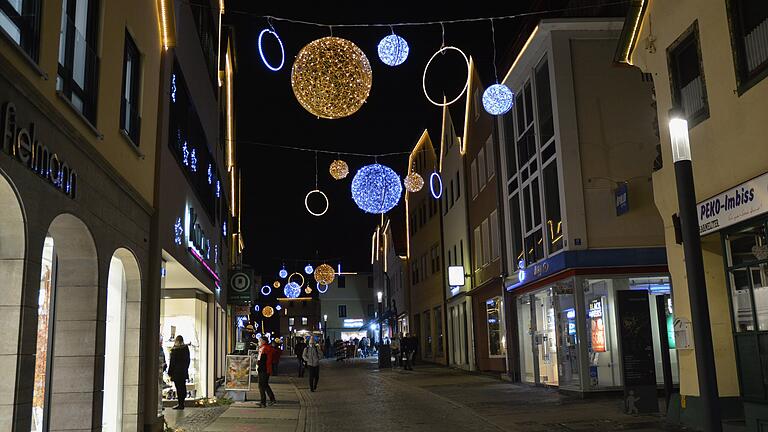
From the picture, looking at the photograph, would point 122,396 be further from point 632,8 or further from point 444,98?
point 444,98

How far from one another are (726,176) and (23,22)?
927 centimetres

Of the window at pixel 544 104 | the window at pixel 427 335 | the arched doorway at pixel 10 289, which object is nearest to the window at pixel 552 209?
the window at pixel 544 104

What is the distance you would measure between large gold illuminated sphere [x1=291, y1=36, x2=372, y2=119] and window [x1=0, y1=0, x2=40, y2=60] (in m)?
5.01

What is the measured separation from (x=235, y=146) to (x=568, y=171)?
24117mm

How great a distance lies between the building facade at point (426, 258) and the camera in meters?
36.9

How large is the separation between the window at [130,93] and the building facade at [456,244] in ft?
66.3

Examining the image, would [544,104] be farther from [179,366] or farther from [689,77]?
[179,366]

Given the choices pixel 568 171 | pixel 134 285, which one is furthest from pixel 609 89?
pixel 134 285

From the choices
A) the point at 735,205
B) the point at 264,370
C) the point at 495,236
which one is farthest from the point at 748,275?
the point at 495,236

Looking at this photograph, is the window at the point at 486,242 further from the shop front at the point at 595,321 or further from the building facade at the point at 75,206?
the building facade at the point at 75,206

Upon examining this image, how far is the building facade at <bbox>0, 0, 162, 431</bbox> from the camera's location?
6266 millimetres

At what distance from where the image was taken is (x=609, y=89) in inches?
730

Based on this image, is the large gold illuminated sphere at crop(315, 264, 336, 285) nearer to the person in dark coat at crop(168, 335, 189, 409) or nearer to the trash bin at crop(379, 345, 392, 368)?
the trash bin at crop(379, 345, 392, 368)

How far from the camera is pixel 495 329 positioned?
26.4m
